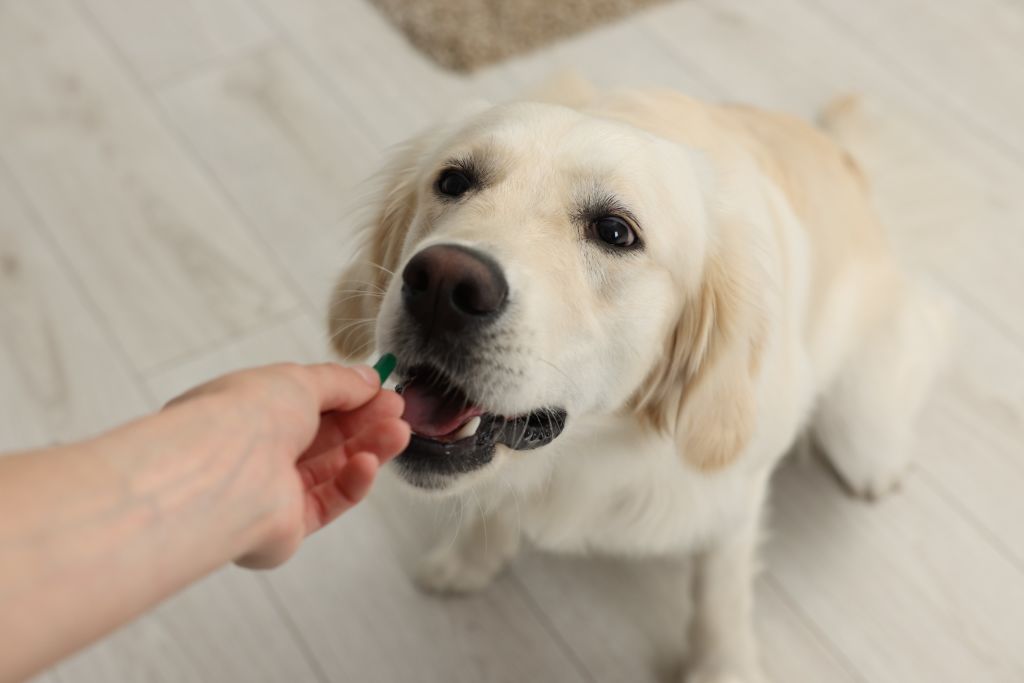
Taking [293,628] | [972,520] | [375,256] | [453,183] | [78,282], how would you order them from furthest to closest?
[78,282] → [972,520] → [293,628] → [375,256] → [453,183]

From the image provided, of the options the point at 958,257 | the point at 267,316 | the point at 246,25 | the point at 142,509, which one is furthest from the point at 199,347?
the point at 958,257

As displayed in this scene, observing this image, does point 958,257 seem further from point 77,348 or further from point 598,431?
point 77,348

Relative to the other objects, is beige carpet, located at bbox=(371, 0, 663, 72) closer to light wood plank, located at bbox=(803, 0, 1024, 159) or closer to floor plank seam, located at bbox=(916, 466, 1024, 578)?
light wood plank, located at bbox=(803, 0, 1024, 159)

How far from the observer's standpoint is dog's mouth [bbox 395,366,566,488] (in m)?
1.10

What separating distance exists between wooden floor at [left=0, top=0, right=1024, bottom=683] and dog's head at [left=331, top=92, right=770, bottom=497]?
57 centimetres

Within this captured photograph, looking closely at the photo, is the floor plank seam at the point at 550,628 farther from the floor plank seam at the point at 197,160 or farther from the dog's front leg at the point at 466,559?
the floor plank seam at the point at 197,160

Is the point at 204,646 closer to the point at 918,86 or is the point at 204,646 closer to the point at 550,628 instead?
the point at 550,628

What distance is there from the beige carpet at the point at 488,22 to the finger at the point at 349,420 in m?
1.66

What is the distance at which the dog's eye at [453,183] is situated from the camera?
119cm

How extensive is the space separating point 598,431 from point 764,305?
0.28 metres

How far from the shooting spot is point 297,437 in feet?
2.58

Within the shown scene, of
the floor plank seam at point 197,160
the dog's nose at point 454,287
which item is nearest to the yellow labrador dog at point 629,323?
the dog's nose at point 454,287

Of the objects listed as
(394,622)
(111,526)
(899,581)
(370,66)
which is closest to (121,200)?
(370,66)

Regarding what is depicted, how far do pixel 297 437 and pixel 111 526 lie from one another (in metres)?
0.17
